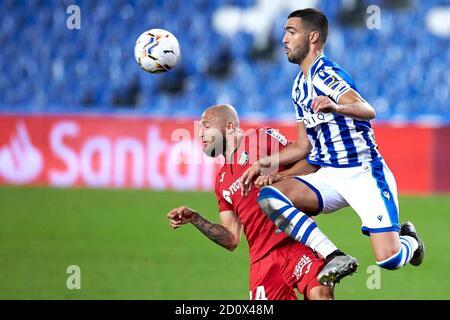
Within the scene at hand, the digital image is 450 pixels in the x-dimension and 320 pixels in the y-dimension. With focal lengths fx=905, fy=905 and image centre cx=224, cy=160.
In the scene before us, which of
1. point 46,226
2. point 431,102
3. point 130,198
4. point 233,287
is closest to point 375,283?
point 233,287

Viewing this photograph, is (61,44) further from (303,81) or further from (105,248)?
(303,81)

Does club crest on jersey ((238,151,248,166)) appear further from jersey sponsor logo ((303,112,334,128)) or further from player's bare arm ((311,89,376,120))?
player's bare arm ((311,89,376,120))

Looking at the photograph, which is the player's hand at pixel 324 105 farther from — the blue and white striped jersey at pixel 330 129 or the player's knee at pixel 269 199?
the player's knee at pixel 269 199

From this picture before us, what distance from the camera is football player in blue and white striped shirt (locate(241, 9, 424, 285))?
5703 mm

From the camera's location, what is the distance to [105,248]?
413 inches

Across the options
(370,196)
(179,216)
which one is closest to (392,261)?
(370,196)

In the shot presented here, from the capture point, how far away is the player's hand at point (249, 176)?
5695mm

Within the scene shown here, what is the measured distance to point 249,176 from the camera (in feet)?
18.7

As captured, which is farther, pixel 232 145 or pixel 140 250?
pixel 140 250

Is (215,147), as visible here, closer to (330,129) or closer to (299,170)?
(299,170)

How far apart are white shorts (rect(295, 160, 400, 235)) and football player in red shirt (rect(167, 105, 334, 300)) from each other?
0.84 feet

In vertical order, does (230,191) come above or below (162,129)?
below

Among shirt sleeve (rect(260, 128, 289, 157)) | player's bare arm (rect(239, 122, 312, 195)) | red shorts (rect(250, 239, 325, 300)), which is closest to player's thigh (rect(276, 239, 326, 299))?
red shorts (rect(250, 239, 325, 300))

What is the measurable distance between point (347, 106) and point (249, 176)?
76 centimetres
